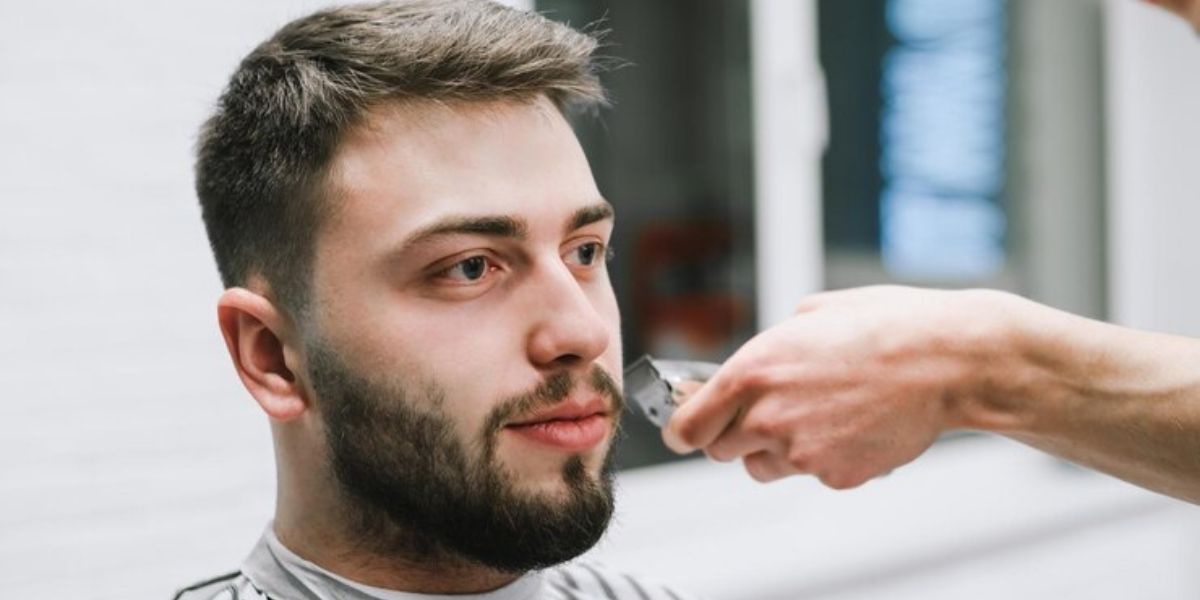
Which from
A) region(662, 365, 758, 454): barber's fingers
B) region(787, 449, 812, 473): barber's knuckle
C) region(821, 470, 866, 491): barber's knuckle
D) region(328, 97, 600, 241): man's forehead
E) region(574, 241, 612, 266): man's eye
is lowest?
region(821, 470, 866, 491): barber's knuckle

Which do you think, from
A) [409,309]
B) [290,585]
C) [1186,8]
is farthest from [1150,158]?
[290,585]

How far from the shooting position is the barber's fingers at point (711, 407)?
145 cm

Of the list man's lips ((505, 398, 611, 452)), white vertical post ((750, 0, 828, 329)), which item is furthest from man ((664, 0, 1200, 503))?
white vertical post ((750, 0, 828, 329))

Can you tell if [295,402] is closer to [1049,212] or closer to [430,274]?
[430,274]

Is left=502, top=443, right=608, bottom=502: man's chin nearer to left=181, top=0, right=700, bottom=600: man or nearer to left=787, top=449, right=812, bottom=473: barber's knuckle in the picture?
left=181, top=0, right=700, bottom=600: man

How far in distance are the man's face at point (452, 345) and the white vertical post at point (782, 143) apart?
1996 millimetres

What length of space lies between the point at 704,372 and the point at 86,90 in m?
1.12

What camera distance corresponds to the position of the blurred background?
1.87 metres

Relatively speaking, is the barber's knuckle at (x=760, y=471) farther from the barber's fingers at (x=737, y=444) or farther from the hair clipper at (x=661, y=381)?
the hair clipper at (x=661, y=381)

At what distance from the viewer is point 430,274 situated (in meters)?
1.34

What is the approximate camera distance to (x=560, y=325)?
133cm

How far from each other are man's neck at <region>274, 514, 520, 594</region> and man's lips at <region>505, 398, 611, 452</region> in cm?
18

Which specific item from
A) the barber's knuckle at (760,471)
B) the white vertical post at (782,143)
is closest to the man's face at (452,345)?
the barber's knuckle at (760,471)

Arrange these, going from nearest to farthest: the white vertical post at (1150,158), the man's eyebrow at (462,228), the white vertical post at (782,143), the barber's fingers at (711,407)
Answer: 1. the man's eyebrow at (462,228)
2. the barber's fingers at (711,407)
3. the white vertical post at (782,143)
4. the white vertical post at (1150,158)
